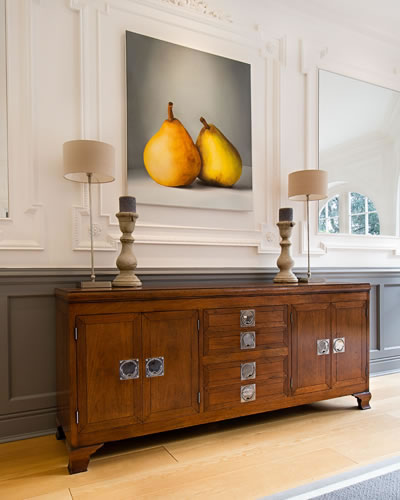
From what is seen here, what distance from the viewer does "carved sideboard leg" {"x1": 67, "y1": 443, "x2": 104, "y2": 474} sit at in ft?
5.41

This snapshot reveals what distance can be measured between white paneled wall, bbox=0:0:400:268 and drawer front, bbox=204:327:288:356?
62 cm

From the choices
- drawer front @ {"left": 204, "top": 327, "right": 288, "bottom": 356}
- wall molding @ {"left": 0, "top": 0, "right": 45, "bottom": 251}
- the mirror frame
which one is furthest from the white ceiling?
drawer front @ {"left": 204, "top": 327, "right": 288, "bottom": 356}

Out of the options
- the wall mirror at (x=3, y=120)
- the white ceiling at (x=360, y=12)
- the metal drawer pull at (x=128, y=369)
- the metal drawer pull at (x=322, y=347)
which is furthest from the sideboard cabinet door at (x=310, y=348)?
the white ceiling at (x=360, y=12)

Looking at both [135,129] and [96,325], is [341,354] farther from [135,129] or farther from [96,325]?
[135,129]

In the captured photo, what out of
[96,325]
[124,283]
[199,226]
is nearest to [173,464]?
[96,325]

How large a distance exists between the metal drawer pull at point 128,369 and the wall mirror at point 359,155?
73.2 inches

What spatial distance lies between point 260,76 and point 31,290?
2.11 meters

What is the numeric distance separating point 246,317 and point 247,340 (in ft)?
0.40

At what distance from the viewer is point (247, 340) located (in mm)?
2037

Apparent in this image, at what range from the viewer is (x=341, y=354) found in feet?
7.61

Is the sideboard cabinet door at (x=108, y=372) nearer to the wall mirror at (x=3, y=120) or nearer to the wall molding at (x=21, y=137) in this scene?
the wall molding at (x=21, y=137)

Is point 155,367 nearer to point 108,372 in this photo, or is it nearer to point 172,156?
point 108,372

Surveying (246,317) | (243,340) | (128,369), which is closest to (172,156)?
(246,317)

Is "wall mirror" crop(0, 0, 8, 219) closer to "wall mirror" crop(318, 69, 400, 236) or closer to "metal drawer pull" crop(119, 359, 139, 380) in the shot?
"metal drawer pull" crop(119, 359, 139, 380)
